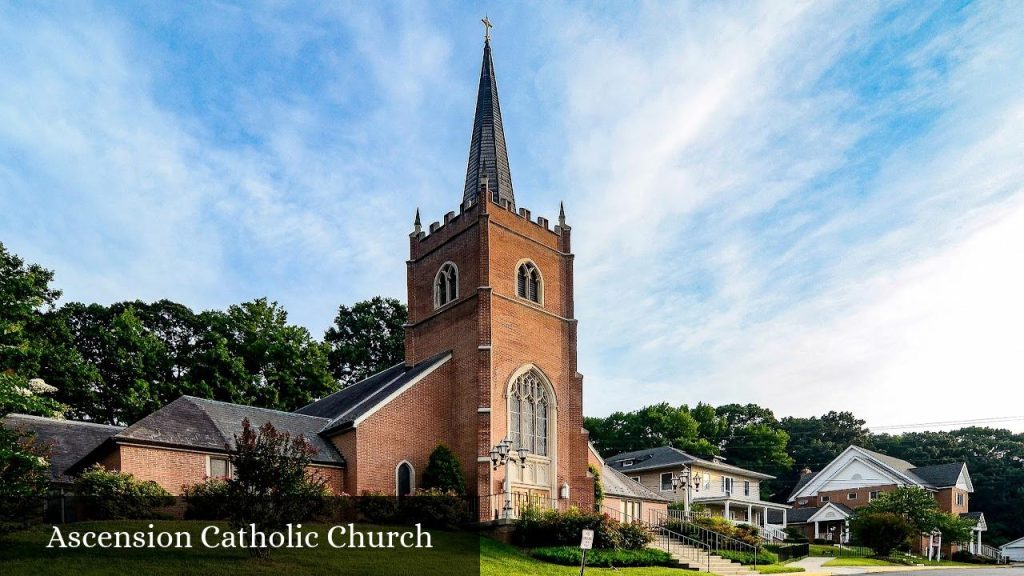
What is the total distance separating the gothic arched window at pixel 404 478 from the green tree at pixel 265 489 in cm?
997

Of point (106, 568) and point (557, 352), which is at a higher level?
point (557, 352)

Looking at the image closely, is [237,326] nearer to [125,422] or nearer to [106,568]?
[125,422]

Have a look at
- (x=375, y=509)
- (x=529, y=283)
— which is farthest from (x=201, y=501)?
(x=529, y=283)

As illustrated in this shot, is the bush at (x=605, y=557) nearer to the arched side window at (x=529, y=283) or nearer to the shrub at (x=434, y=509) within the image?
the shrub at (x=434, y=509)

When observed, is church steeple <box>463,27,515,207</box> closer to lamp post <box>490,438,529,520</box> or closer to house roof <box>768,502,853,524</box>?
lamp post <box>490,438,529,520</box>

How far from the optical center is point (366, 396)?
32.0m

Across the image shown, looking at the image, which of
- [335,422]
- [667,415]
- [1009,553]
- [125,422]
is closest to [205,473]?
[335,422]

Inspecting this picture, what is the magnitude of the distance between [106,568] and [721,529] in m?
23.3

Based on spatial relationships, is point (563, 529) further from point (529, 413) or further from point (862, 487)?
point (862, 487)

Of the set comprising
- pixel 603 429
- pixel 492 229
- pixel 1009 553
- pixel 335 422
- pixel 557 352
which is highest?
pixel 492 229

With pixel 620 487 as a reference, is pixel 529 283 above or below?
above

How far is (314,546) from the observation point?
63.1 feet

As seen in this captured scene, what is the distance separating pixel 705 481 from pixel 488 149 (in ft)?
96.9

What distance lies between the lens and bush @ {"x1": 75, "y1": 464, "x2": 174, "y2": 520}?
21.4 meters
